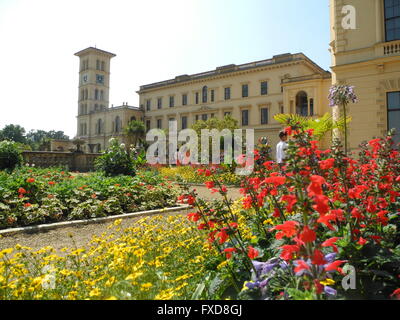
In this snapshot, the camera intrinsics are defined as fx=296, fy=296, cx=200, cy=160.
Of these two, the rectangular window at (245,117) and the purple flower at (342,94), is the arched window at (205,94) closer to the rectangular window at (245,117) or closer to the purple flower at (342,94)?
the rectangular window at (245,117)

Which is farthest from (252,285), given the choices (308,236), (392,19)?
(392,19)

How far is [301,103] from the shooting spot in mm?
35875

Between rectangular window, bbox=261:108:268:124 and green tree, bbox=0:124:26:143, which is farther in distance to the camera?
green tree, bbox=0:124:26:143

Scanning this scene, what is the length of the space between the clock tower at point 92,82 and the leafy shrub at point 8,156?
52.6m

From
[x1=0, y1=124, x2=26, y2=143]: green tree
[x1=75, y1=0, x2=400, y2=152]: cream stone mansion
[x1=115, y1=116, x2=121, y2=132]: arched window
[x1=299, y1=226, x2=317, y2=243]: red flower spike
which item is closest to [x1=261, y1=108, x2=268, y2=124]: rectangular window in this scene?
[x1=75, y1=0, x2=400, y2=152]: cream stone mansion

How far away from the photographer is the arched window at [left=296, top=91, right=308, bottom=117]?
35.2 metres

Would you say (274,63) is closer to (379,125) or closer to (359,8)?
(359,8)

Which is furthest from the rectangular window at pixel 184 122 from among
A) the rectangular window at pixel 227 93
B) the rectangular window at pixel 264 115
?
the rectangular window at pixel 264 115


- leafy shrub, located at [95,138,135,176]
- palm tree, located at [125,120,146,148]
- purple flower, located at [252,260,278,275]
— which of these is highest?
palm tree, located at [125,120,146,148]

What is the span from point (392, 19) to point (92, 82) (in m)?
61.2

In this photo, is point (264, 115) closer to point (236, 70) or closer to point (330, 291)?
point (236, 70)

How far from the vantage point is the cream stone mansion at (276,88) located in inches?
595

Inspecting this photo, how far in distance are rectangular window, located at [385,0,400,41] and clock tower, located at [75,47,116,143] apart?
5734 cm

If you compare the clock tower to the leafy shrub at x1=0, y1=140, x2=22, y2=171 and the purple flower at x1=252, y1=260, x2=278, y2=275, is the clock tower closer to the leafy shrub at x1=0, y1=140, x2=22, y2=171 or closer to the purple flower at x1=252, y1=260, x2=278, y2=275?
the leafy shrub at x1=0, y1=140, x2=22, y2=171
